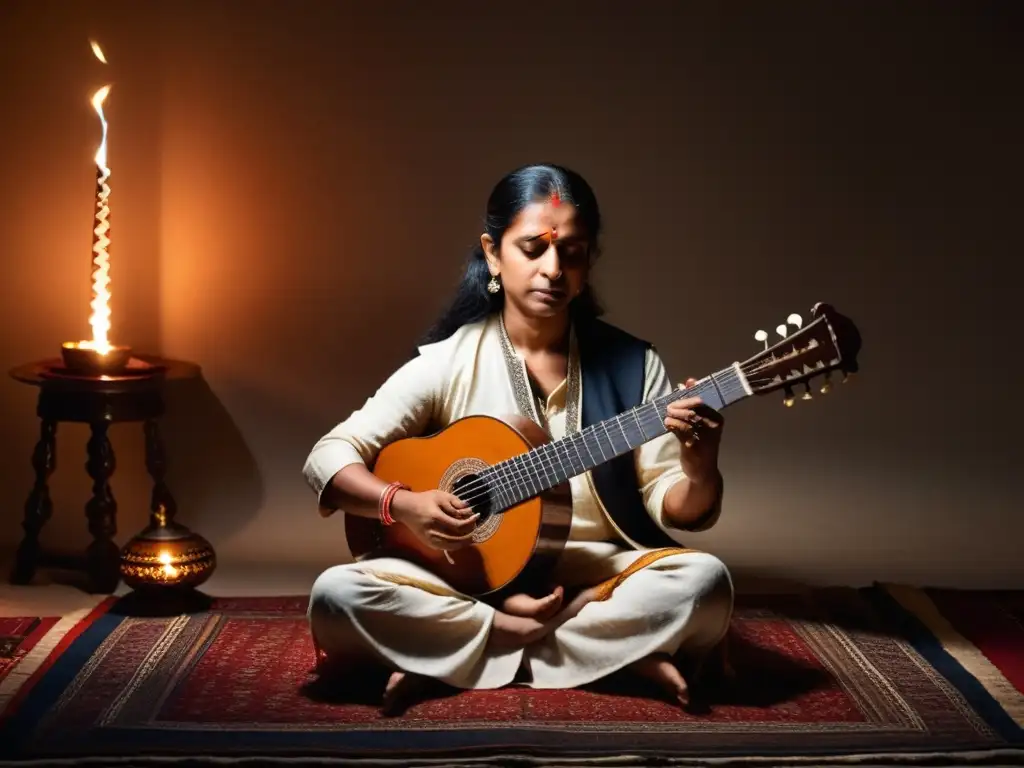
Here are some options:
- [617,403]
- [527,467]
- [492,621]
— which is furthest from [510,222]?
[492,621]

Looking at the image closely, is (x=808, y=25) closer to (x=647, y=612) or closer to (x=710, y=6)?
(x=710, y=6)

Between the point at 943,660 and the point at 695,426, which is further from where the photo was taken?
the point at 943,660

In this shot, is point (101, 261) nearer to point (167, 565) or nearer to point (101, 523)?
point (101, 523)

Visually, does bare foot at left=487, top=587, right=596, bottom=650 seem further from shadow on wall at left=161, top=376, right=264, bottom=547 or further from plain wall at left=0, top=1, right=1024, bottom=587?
shadow on wall at left=161, top=376, right=264, bottom=547

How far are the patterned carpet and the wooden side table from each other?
0.45m

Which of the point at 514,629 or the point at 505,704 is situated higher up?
the point at 514,629

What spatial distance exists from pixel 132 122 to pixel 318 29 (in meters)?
0.73

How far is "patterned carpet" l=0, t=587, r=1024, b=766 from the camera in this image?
362 cm

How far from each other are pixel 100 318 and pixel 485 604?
185cm

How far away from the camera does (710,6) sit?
5484mm

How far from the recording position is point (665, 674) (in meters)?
3.93

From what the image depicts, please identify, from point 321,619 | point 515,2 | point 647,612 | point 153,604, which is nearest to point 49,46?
point 515,2

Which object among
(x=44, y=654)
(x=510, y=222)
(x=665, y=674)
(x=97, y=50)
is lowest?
(x=44, y=654)

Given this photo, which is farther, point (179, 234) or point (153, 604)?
point (179, 234)
